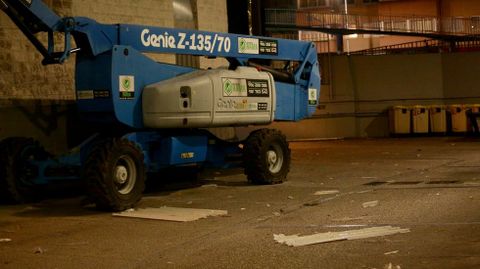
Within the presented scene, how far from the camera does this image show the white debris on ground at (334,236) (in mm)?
8367

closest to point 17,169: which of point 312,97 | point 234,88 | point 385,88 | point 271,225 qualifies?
point 234,88

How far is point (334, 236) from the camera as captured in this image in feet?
28.1

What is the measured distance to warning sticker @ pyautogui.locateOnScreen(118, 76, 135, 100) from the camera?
1177cm

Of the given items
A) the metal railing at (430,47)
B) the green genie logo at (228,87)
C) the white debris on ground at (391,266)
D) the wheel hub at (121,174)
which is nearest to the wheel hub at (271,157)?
the green genie logo at (228,87)

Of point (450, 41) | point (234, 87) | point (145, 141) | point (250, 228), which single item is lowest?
point (250, 228)

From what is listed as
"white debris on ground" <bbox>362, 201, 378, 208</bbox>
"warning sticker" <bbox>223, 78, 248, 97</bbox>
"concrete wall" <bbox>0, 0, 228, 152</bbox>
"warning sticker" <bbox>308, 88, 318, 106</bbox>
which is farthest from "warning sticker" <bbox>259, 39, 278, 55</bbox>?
"white debris on ground" <bbox>362, 201, 378, 208</bbox>

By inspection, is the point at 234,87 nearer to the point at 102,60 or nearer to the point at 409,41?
the point at 102,60

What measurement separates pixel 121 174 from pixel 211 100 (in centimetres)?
235

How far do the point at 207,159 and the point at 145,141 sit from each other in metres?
1.69

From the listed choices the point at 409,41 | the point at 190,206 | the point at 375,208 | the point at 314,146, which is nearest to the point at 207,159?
the point at 190,206

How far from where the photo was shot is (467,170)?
1520 cm

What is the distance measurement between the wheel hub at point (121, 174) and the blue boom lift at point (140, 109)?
2 centimetres

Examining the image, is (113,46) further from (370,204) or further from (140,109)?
(370,204)

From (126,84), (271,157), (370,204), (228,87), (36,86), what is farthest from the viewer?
(36,86)
